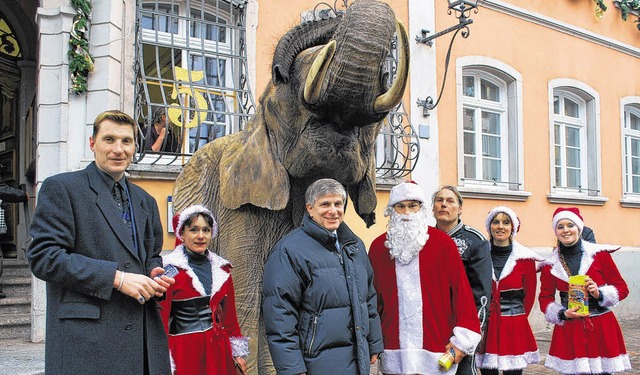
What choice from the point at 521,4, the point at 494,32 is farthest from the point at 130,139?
the point at 521,4

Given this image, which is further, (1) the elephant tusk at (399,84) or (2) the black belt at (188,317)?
(2) the black belt at (188,317)

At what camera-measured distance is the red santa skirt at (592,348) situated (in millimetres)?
4695

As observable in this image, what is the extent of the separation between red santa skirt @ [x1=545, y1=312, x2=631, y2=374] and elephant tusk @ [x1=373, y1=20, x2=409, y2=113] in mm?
2796

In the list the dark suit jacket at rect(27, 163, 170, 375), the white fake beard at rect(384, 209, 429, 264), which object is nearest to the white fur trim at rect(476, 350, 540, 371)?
the white fake beard at rect(384, 209, 429, 264)

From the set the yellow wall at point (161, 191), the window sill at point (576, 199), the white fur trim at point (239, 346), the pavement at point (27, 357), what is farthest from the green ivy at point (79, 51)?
the window sill at point (576, 199)

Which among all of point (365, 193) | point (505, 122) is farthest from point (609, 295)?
point (505, 122)

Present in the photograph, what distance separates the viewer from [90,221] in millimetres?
2486

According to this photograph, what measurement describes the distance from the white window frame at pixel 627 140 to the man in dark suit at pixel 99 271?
1114 cm

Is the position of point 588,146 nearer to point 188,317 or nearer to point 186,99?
point 186,99

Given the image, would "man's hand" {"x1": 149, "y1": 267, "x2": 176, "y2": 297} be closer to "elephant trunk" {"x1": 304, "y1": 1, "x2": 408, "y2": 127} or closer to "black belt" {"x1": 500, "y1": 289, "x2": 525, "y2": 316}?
"elephant trunk" {"x1": 304, "y1": 1, "x2": 408, "y2": 127}

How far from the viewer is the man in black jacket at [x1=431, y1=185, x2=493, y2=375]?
3.75 metres

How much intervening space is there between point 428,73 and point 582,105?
3968 millimetres

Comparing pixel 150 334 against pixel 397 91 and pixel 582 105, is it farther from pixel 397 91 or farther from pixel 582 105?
pixel 582 105

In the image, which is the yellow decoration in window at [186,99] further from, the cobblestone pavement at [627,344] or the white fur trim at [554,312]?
the cobblestone pavement at [627,344]
